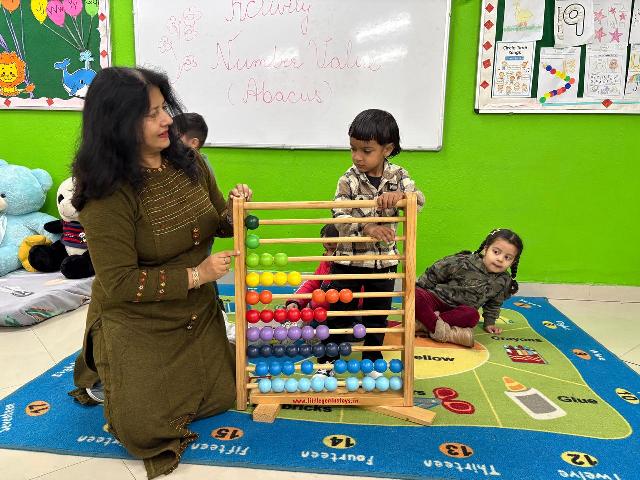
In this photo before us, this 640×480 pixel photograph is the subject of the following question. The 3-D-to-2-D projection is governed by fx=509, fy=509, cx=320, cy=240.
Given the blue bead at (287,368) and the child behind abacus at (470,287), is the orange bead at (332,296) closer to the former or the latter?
the blue bead at (287,368)

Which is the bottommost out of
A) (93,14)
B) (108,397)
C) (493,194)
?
(108,397)

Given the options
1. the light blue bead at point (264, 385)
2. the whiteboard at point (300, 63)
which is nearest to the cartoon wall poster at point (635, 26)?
the whiteboard at point (300, 63)

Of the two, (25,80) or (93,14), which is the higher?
(93,14)

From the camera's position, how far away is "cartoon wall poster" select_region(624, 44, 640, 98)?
9.20 ft

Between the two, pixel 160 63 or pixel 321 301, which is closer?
pixel 321 301

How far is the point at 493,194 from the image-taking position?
3.04 metres

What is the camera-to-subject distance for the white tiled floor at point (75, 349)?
4.57 ft

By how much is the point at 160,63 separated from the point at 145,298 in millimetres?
2056

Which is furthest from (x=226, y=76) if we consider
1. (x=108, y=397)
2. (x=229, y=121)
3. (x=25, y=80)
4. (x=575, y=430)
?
(x=575, y=430)

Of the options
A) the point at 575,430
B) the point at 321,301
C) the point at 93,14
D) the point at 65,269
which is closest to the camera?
the point at 575,430

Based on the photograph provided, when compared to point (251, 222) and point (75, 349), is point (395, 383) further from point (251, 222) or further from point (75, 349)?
point (75, 349)

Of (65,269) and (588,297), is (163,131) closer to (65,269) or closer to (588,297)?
(65,269)

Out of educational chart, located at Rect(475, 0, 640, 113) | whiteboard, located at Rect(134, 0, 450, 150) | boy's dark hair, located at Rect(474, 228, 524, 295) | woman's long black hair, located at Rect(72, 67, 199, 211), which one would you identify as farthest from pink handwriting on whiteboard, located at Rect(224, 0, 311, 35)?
woman's long black hair, located at Rect(72, 67, 199, 211)

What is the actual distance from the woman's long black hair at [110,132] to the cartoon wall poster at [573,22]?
235 cm
